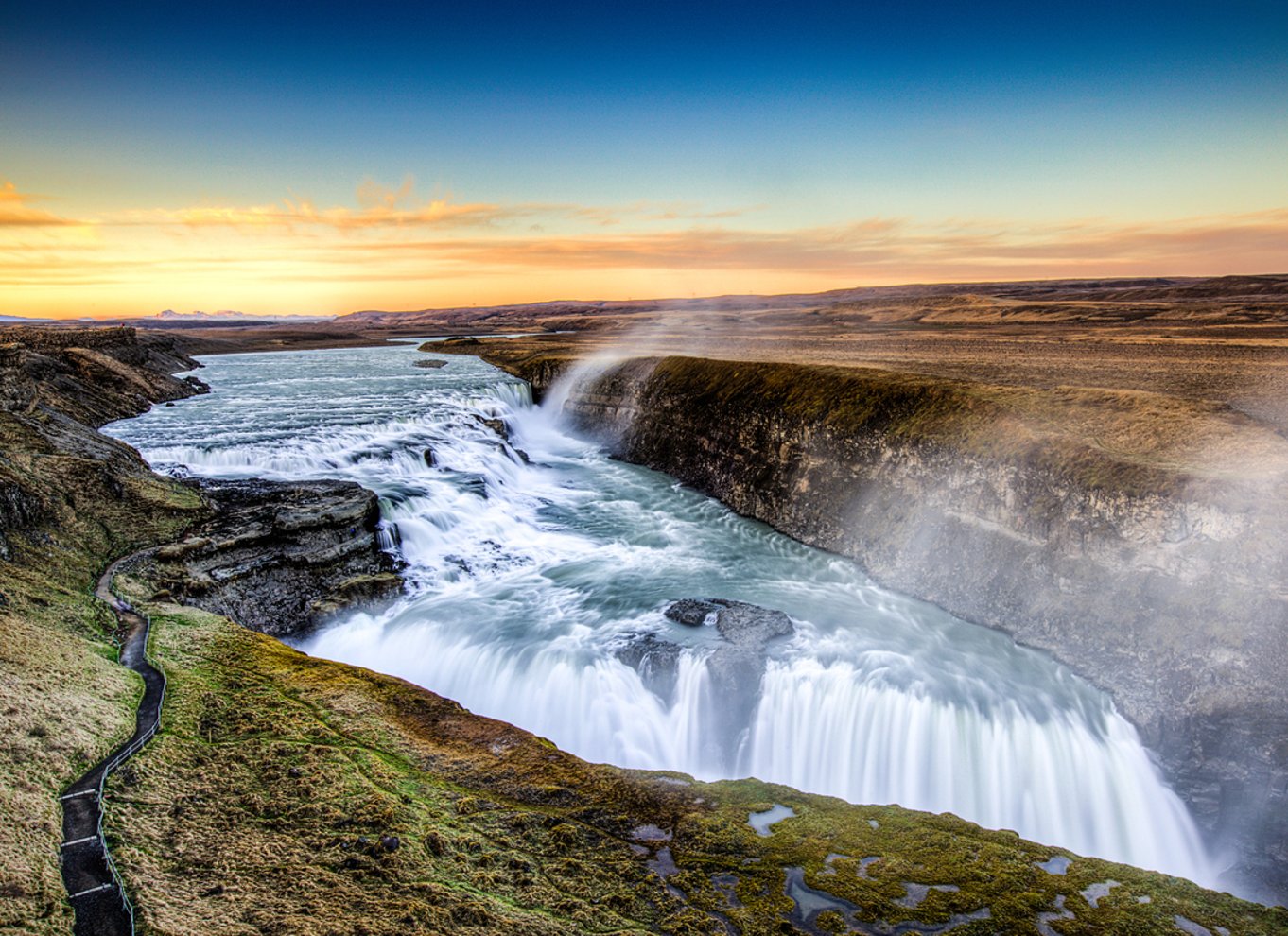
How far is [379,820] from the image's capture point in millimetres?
7266

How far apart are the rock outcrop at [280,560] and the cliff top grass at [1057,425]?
54.9ft

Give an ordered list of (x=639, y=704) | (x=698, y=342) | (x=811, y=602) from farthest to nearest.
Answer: (x=698, y=342), (x=811, y=602), (x=639, y=704)

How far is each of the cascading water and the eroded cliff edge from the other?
83cm

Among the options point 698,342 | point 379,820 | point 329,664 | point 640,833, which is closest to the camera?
point 379,820

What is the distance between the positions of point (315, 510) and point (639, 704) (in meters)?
11.2

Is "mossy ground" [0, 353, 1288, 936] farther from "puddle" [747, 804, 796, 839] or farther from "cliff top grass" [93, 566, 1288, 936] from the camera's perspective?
"puddle" [747, 804, 796, 839]

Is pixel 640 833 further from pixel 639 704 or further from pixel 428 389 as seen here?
pixel 428 389

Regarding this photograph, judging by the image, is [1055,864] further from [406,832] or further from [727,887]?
[406,832]

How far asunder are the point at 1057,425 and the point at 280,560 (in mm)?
22323

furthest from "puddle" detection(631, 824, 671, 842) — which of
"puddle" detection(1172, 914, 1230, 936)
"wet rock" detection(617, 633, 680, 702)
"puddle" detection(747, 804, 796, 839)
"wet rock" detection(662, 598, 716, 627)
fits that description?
"wet rock" detection(662, 598, 716, 627)

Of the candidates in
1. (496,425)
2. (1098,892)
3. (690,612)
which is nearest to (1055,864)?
(1098,892)

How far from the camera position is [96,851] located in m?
5.99

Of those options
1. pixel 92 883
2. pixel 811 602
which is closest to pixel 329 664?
pixel 92 883

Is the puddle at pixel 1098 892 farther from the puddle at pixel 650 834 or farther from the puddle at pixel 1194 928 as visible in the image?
the puddle at pixel 650 834
